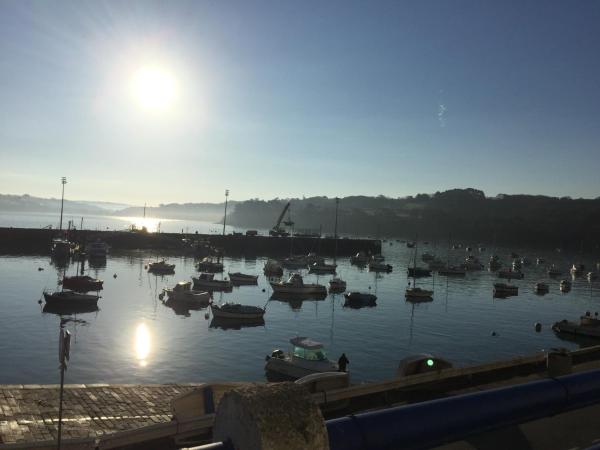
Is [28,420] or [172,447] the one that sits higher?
[172,447]

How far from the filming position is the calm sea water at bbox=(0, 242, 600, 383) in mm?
42625

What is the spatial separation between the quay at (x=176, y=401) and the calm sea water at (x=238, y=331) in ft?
41.9

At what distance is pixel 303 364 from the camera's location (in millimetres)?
39500

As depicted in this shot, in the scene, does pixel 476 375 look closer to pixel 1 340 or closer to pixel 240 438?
pixel 240 438

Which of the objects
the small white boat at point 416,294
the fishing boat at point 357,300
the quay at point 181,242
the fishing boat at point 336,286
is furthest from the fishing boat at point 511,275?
the fishing boat at point 357,300

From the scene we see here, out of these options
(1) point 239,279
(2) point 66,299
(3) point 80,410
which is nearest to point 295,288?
(1) point 239,279

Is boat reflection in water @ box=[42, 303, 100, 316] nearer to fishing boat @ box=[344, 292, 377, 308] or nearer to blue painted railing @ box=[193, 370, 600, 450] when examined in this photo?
fishing boat @ box=[344, 292, 377, 308]

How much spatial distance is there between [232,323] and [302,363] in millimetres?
22182

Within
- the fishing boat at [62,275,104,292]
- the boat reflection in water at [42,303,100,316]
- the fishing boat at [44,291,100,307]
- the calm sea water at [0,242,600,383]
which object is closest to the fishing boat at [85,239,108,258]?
the calm sea water at [0,242,600,383]

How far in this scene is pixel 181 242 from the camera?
162250 millimetres

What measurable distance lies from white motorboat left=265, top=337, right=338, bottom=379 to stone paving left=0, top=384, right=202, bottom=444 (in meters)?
12.0

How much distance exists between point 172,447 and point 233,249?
15392cm

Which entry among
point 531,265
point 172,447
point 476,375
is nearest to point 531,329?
point 476,375

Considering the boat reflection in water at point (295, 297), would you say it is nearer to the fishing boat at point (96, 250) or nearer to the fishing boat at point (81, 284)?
the fishing boat at point (81, 284)
